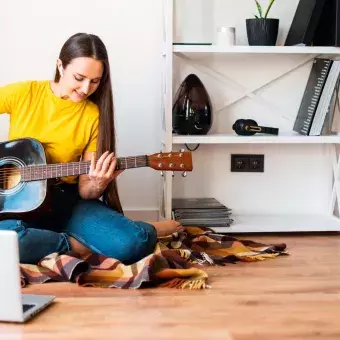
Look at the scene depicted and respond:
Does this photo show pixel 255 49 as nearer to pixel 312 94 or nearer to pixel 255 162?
pixel 312 94

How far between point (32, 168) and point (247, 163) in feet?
3.33

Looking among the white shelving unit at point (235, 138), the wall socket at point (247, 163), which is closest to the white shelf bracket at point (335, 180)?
the white shelving unit at point (235, 138)

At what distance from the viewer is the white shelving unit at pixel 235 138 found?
7.58ft

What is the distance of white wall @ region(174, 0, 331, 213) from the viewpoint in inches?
100

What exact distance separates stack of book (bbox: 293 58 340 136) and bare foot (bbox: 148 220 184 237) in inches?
25.3

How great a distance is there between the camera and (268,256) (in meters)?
2.10

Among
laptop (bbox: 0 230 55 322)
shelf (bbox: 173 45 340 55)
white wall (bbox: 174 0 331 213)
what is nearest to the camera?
laptop (bbox: 0 230 55 322)

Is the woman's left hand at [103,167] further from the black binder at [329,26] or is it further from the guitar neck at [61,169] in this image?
the black binder at [329,26]

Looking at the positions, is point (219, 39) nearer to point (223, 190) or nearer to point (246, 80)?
point (246, 80)

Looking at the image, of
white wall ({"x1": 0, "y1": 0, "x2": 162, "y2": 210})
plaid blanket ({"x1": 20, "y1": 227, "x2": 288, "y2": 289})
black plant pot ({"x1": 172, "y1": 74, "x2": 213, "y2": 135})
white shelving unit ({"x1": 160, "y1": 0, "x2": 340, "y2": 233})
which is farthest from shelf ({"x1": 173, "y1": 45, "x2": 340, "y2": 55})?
plaid blanket ({"x1": 20, "y1": 227, "x2": 288, "y2": 289})

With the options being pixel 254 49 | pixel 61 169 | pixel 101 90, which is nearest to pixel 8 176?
pixel 61 169

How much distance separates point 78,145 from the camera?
2062 mm

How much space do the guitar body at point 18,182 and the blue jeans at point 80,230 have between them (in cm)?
5

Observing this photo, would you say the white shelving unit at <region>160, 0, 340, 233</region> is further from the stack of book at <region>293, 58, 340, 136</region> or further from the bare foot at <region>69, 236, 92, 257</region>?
the bare foot at <region>69, 236, 92, 257</region>
